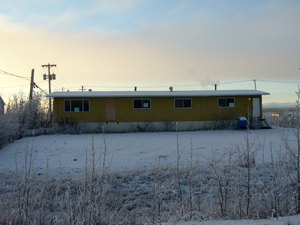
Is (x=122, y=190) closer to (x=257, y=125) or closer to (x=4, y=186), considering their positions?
(x=4, y=186)

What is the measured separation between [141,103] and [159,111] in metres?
1.64

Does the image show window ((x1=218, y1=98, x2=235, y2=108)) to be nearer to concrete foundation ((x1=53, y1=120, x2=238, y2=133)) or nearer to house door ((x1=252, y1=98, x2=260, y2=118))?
concrete foundation ((x1=53, y1=120, x2=238, y2=133))

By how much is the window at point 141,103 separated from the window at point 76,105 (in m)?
3.87

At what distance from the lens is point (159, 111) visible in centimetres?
1858

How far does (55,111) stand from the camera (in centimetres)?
1823

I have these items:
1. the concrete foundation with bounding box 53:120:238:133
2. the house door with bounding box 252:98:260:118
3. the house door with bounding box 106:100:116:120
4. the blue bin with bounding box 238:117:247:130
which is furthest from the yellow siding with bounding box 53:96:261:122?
the blue bin with bounding box 238:117:247:130

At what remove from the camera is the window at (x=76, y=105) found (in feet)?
60.3

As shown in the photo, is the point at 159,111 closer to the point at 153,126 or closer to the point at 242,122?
the point at 153,126

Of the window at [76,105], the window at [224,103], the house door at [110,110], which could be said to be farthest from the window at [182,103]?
the window at [76,105]

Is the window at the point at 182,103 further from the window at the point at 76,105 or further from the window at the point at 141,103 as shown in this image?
the window at the point at 76,105

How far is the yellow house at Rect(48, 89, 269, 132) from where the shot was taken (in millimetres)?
18250

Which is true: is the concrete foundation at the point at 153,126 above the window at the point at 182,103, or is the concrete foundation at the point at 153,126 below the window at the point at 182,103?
below

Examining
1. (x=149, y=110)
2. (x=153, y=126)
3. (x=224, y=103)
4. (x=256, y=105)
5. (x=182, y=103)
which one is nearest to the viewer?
(x=153, y=126)

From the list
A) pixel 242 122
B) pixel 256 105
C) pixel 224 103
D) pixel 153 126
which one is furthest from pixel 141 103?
pixel 256 105
